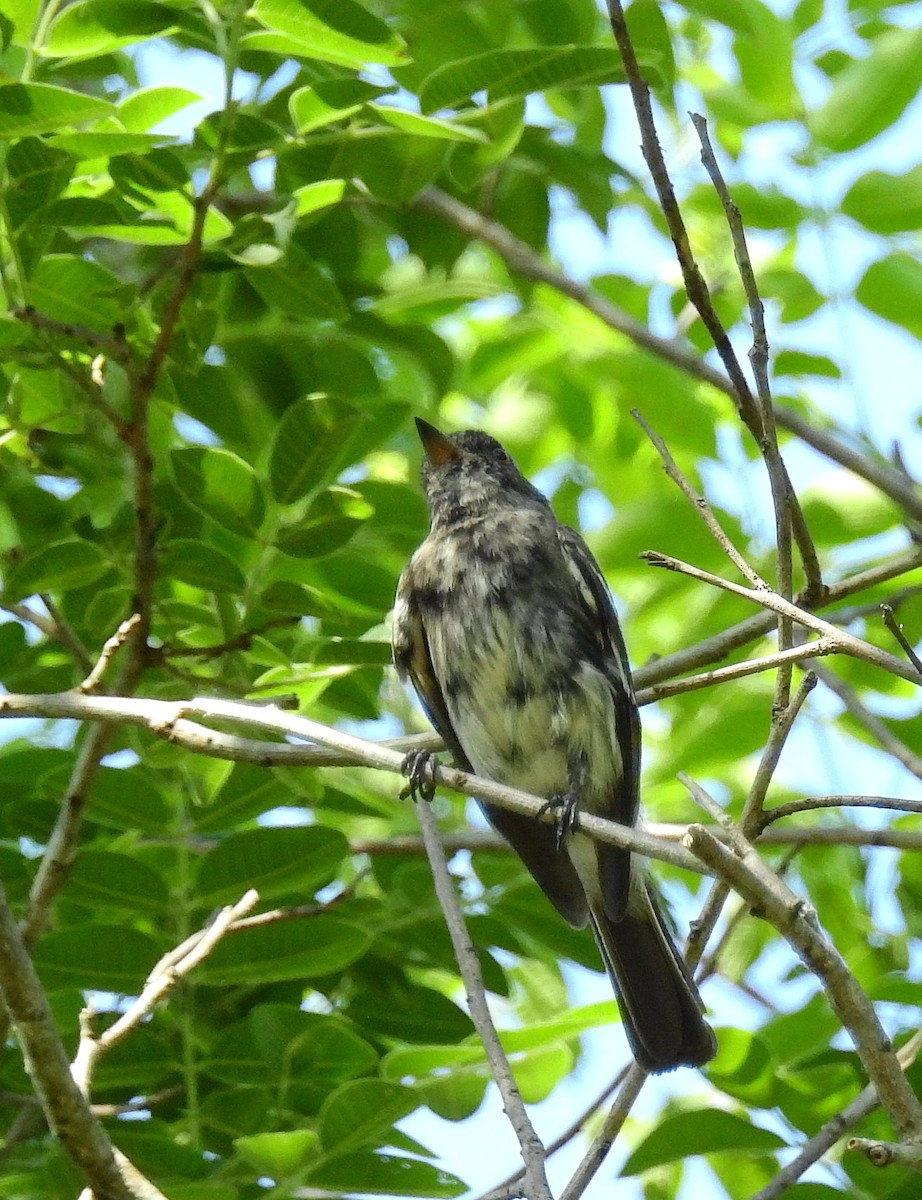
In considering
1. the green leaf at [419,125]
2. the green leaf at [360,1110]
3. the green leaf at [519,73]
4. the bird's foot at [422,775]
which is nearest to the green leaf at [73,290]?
the green leaf at [419,125]

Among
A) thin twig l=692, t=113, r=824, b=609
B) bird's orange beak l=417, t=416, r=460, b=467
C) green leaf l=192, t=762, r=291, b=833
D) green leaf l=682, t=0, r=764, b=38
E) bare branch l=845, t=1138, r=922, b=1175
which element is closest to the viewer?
bare branch l=845, t=1138, r=922, b=1175

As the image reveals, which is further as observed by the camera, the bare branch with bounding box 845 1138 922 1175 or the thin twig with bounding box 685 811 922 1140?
the thin twig with bounding box 685 811 922 1140

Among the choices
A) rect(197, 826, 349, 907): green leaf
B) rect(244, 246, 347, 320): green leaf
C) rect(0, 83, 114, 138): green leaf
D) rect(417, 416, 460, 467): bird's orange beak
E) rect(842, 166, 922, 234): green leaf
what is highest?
rect(842, 166, 922, 234): green leaf

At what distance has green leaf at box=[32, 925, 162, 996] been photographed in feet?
12.5

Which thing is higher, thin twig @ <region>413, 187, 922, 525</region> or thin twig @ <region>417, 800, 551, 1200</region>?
thin twig @ <region>413, 187, 922, 525</region>

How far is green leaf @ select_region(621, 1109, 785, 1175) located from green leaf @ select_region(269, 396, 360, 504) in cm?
177

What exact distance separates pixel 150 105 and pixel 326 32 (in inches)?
17.6

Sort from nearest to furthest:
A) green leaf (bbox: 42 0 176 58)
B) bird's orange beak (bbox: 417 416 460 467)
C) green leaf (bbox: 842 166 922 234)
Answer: green leaf (bbox: 42 0 176 58)
green leaf (bbox: 842 166 922 234)
bird's orange beak (bbox: 417 416 460 467)

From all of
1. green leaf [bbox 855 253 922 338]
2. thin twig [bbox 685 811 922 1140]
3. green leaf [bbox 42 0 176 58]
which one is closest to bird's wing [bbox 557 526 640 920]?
green leaf [bbox 855 253 922 338]

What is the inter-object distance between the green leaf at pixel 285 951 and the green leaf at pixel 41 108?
194 cm

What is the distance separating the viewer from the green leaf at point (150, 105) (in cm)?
368

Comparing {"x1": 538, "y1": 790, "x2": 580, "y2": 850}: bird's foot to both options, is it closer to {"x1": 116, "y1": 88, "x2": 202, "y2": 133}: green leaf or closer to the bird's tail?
the bird's tail

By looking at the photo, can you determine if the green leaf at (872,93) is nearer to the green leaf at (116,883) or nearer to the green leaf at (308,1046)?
the green leaf at (116,883)

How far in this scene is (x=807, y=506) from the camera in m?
4.77
